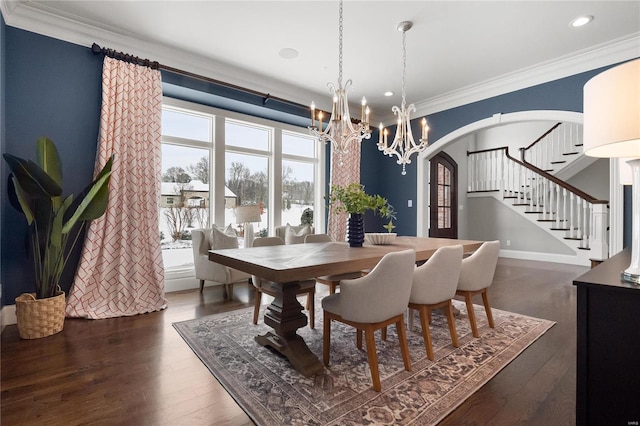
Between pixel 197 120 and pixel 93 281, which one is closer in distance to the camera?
pixel 93 281

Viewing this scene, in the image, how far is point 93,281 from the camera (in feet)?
10.8

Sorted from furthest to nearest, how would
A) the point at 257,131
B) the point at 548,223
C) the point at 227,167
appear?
the point at 548,223, the point at 257,131, the point at 227,167

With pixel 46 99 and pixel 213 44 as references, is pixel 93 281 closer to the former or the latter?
pixel 46 99

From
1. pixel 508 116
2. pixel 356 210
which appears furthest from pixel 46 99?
pixel 508 116

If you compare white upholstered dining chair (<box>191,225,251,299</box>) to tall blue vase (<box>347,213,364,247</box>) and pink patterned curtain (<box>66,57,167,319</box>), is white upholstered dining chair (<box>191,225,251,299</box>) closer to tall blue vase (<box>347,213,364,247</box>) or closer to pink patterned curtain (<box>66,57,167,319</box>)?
pink patterned curtain (<box>66,57,167,319</box>)

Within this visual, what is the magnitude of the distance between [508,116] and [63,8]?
5.62 m

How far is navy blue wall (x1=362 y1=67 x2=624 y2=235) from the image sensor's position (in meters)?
4.11

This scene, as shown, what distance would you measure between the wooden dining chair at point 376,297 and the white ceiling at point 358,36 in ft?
8.33

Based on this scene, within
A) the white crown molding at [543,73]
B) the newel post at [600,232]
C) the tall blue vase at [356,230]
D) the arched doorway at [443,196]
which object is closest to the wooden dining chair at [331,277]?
the tall blue vase at [356,230]

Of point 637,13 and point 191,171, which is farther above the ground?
point 637,13

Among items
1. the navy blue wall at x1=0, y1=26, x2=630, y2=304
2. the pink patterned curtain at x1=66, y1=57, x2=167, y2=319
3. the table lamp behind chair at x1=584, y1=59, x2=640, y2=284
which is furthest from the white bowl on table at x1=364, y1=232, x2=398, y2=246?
the navy blue wall at x1=0, y1=26, x2=630, y2=304

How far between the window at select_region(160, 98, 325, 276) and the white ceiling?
0.76m

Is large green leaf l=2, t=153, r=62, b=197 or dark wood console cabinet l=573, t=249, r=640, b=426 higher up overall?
large green leaf l=2, t=153, r=62, b=197

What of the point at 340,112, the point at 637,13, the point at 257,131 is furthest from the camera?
the point at 257,131
